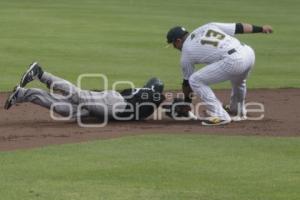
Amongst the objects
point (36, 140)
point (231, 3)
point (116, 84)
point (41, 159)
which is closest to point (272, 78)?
point (116, 84)

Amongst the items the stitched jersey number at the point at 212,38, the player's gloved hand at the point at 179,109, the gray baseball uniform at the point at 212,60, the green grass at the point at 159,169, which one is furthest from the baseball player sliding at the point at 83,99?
the green grass at the point at 159,169

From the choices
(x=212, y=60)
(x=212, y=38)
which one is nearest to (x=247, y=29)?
(x=212, y=38)

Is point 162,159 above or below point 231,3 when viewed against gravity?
below

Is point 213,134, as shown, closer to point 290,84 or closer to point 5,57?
point 290,84

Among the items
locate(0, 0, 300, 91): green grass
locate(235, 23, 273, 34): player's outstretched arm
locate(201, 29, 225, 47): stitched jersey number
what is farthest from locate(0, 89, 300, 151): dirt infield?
locate(0, 0, 300, 91): green grass

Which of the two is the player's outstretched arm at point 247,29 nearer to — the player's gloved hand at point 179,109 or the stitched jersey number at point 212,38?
the stitched jersey number at point 212,38

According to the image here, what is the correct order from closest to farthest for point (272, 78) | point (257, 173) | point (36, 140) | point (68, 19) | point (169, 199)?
point (169, 199)
point (257, 173)
point (36, 140)
point (272, 78)
point (68, 19)

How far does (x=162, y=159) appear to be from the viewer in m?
9.34

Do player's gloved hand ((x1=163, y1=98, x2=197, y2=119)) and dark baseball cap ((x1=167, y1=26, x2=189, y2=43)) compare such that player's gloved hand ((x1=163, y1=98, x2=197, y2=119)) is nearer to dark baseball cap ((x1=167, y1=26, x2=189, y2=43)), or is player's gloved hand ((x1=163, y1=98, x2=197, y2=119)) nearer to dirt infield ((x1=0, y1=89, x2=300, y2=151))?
dirt infield ((x1=0, y1=89, x2=300, y2=151))

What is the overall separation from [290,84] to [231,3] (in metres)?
24.3

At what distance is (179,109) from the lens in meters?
12.4

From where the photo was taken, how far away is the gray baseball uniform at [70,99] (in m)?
11.8

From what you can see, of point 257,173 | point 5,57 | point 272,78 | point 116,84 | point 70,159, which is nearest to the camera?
point 257,173

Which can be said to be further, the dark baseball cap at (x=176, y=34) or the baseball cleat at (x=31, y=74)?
the dark baseball cap at (x=176, y=34)
